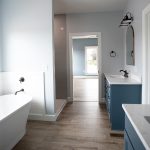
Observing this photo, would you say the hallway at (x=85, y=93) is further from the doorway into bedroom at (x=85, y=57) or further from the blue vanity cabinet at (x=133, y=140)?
the blue vanity cabinet at (x=133, y=140)

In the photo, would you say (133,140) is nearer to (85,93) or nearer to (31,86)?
(31,86)

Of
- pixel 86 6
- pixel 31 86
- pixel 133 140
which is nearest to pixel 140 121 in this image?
pixel 133 140

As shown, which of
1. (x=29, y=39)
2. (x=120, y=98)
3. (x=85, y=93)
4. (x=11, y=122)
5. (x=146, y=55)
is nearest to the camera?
A: (x=11, y=122)

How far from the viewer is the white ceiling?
13.6 feet

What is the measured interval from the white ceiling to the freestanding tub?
8.54 feet

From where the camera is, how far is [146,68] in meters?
2.79

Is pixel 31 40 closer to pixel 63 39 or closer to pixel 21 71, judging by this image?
pixel 21 71

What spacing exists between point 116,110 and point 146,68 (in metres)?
0.93

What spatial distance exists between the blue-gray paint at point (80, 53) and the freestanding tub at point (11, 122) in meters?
8.84

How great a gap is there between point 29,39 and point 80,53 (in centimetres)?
812

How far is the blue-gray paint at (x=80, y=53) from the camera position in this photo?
1161 centimetres

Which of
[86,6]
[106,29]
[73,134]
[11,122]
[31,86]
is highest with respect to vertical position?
[86,6]

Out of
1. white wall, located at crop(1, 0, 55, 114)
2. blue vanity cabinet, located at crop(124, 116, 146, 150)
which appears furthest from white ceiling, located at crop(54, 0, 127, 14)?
blue vanity cabinet, located at crop(124, 116, 146, 150)

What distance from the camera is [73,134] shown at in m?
3.11
